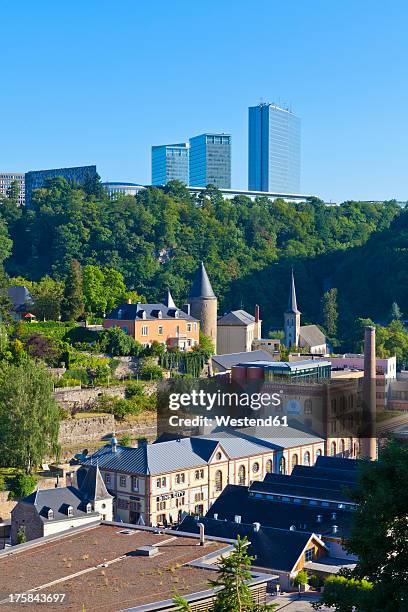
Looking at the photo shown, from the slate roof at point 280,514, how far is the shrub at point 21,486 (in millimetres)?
6460

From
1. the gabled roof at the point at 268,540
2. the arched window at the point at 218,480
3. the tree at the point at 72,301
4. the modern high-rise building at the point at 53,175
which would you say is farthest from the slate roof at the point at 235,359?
the modern high-rise building at the point at 53,175

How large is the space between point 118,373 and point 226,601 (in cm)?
3009

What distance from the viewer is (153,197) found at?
80.7m

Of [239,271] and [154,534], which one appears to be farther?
[239,271]

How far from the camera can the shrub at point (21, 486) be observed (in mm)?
31969

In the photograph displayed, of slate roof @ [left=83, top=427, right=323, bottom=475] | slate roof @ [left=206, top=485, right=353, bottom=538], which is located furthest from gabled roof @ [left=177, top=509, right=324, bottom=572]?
slate roof @ [left=83, top=427, right=323, bottom=475]

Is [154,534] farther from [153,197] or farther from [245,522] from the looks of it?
[153,197]

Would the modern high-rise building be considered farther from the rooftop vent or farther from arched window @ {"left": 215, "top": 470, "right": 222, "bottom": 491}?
the rooftop vent

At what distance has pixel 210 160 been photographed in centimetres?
15850

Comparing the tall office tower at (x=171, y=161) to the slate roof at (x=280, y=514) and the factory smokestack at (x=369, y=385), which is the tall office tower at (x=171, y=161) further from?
the slate roof at (x=280, y=514)

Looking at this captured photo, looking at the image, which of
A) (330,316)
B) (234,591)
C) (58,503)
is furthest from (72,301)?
(234,591)

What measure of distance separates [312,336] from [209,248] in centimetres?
1456

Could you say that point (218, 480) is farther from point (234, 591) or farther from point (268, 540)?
point (234, 591)

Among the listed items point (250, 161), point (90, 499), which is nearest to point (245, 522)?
point (90, 499)
